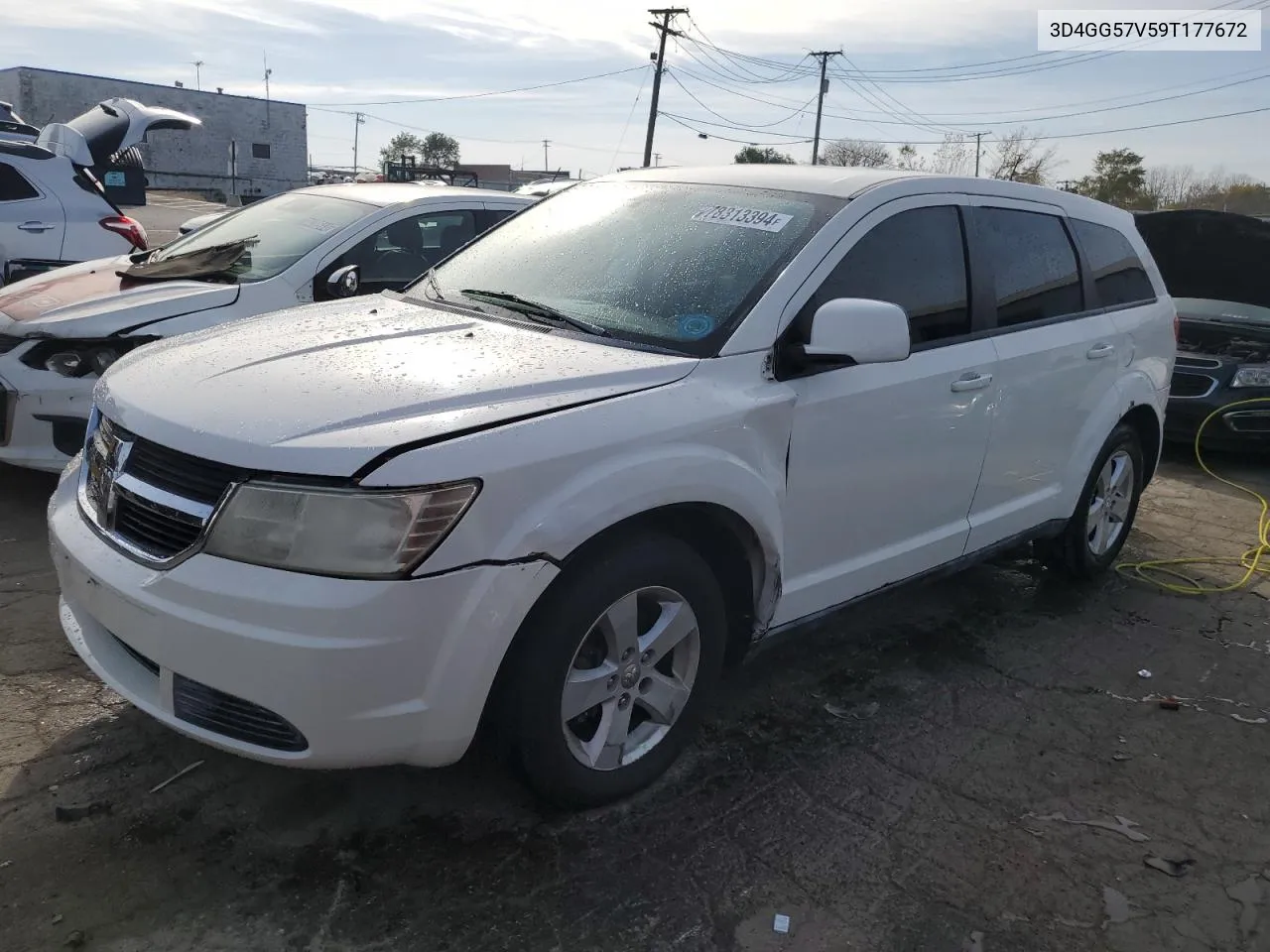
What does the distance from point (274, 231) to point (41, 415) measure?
67.9 inches

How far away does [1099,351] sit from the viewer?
4.49 metres

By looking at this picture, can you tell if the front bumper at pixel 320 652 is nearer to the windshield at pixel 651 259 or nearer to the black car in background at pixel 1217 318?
the windshield at pixel 651 259

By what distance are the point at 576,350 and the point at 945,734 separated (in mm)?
1834

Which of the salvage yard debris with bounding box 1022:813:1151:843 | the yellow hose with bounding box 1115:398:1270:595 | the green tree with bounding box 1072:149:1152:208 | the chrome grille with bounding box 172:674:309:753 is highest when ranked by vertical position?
the green tree with bounding box 1072:149:1152:208

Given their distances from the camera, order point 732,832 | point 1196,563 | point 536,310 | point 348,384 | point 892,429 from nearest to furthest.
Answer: point 348,384
point 732,832
point 536,310
point 892,429
point 1196,563

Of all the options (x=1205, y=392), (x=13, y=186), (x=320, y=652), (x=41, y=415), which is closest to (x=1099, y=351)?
(x=320, y=652)

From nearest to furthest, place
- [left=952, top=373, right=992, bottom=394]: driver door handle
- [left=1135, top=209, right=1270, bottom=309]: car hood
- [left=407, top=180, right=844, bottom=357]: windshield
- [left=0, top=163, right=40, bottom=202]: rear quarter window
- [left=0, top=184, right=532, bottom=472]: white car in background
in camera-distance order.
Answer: [left=407, top=180, right=844, bottom=357]: windshield → [left=952, top=373, right=992, bottom=394]: driver door handle → [left=0, top=184, right=532, bottom=472]: white car in background → [left=0, top=163, right=40, bottom=202]: rear quarter window → [left=1135, top=209, right=1270, bottom=309]: car hood

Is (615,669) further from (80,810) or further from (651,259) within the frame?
(80,810)

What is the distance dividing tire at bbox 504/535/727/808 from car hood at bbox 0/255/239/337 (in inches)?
131

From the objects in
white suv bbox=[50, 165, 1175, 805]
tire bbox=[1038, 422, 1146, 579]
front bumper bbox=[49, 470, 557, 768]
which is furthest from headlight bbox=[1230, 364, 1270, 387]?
front bumper bbox=[49, 470, 557, 768]

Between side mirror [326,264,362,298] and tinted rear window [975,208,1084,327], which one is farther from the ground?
tinted rear window [975,208,1084,327]

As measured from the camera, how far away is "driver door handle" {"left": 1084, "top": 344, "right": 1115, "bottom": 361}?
442 centimetres

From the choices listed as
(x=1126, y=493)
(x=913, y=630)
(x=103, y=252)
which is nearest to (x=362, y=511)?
(x=913, y=630)

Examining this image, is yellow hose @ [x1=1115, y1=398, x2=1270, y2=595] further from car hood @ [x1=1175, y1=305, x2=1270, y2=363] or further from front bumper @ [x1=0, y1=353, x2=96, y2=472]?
front bumper @ [x1=0, y1=353, x2=96, y2=472]
